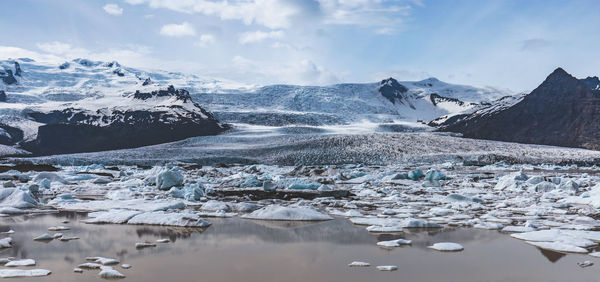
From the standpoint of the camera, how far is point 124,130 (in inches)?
3282

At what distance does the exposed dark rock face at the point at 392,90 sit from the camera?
494 feet

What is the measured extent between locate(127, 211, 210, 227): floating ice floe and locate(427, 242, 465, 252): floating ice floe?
5.27m

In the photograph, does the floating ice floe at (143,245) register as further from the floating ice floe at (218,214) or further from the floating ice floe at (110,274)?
the floating ice floe at (218,214)

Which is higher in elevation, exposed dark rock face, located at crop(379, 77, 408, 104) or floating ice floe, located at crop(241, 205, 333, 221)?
A: exposed dark rock face, located at crop(379, 77, 408, 104)

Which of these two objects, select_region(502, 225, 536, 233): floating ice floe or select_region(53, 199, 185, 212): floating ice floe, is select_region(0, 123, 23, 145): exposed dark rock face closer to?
select_region(53, 199, 185, 212): floating ice floe

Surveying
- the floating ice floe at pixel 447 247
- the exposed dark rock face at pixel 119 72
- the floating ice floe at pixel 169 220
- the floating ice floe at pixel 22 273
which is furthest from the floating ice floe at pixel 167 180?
the exposed dark rock face at pixel 119 72

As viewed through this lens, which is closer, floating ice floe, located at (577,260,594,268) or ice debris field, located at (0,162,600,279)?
floating ice floe, located at (577,260,594,268)

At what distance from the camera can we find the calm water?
6.15m

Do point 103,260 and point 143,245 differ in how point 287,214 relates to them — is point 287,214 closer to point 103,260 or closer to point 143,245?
point 143,245

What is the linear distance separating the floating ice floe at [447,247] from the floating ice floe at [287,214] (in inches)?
149

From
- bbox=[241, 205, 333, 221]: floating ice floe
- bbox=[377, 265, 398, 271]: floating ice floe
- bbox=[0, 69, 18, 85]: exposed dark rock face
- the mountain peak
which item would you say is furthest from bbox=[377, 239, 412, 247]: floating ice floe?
bbox=[0, 69, 18, 85]: exposed dark rock face

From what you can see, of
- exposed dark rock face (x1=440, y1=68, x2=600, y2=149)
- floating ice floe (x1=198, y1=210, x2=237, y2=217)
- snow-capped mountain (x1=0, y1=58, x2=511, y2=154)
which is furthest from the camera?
snow-capped mountain (x1=0, y1=58, x2=511, y2=154)

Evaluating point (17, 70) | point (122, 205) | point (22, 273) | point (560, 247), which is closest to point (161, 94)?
point (17, 70)

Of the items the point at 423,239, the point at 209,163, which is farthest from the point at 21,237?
the point at 209,163
